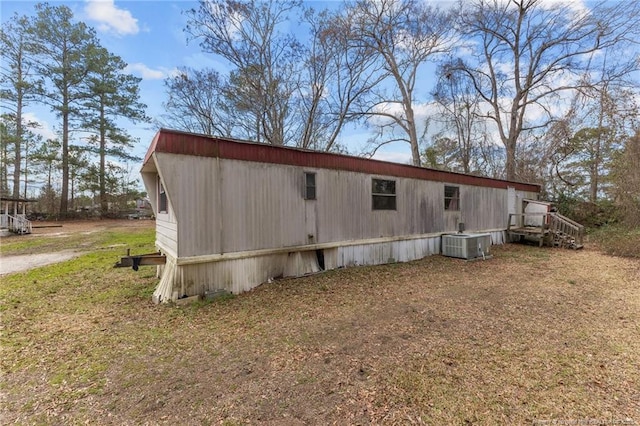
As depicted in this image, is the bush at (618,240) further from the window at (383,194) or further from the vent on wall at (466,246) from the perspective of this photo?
the window at (383,194)

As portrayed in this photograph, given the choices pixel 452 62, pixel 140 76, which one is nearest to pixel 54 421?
pixel 452 62

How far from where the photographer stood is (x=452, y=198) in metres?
10.0

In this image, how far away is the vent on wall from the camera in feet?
28.7

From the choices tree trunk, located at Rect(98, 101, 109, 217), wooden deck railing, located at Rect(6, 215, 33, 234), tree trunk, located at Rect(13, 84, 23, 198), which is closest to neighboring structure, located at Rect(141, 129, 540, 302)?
wooden deck railing, located at Rect(6, 215, 33, 234)

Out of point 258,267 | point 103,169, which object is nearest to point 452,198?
point 258,267

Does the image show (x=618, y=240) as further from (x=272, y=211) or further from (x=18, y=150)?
(x=18, y=150)

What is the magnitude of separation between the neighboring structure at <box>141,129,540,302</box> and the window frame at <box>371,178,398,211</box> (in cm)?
3

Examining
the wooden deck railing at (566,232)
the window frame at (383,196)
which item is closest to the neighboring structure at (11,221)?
the window frame at (383,196)

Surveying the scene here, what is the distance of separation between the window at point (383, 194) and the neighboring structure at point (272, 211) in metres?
0.03

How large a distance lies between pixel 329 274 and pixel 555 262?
699 centimetres

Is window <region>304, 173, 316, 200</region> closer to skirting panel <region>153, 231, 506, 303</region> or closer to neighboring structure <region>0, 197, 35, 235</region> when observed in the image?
skirting panel <region>153, 231, 506, 303</region>

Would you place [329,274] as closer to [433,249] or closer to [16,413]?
[433,249]

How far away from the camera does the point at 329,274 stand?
21.9ft

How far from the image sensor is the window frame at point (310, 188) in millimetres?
6402
